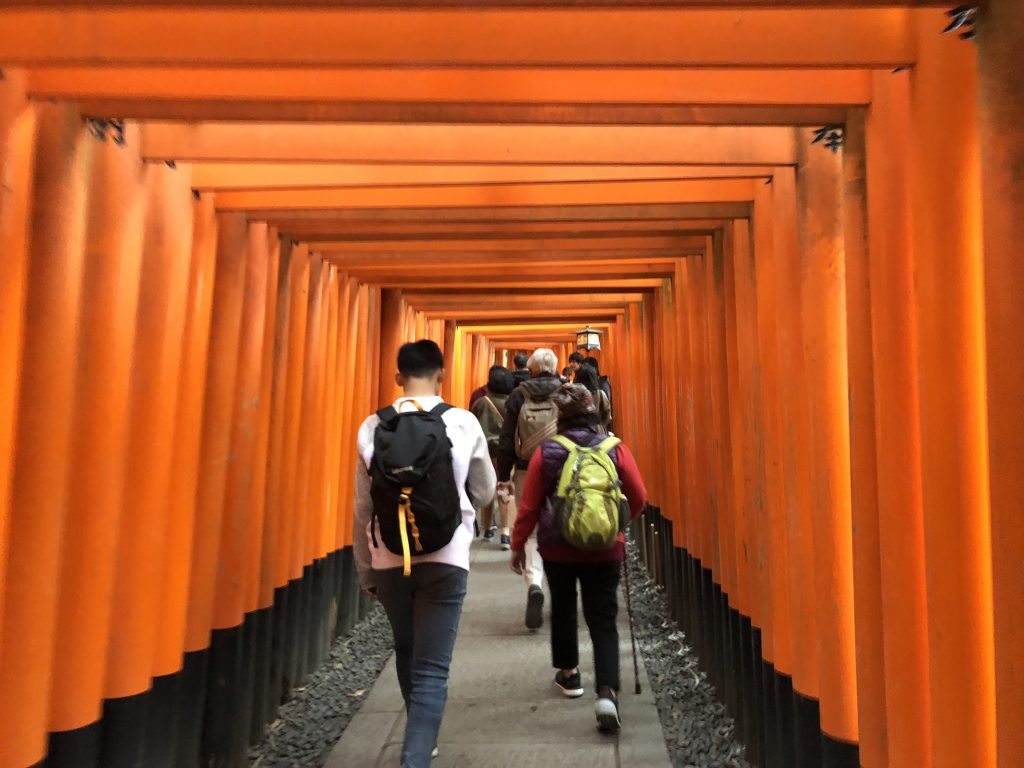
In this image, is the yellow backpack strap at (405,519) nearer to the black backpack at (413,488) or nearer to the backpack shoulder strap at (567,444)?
the black backpack at (413,488)

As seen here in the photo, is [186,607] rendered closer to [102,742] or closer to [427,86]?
[102,742]

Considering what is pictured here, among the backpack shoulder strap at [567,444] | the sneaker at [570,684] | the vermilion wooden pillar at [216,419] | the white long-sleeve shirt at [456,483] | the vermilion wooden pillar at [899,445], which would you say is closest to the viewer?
the vermilion wooden pillar at [899,445]

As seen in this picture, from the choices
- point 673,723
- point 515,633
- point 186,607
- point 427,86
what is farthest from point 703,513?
point 427,86

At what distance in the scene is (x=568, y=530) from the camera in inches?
137

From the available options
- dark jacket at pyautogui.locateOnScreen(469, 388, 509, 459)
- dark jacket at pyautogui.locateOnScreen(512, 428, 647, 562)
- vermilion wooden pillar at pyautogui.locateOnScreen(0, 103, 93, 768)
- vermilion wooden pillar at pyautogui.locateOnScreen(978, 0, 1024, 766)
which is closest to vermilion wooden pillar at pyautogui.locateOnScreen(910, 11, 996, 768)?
vermilion wooden pillar at pyautogui.locateOnScreen(978, 0, 1024, 766)

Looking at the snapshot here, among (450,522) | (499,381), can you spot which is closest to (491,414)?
(499,381)

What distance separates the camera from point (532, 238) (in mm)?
4211

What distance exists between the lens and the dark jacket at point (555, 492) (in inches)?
144

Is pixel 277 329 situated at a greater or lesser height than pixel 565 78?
lesser

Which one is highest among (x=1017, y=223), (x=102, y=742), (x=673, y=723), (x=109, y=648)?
(x=1017, y=223)

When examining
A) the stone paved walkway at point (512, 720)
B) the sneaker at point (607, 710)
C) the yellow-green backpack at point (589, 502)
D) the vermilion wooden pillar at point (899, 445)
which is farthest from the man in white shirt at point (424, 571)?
the vermilion wooden pillar at point (899, 445)

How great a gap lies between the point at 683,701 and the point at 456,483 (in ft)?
7.30

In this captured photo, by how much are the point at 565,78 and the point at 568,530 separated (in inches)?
79.7

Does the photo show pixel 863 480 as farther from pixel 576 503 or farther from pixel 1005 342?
pixel 576 503
